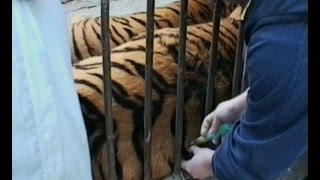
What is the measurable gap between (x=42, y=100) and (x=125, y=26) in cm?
92

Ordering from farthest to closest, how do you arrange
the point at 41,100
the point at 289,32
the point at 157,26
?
1. the point at 157,26
2. the point at 41,100
3. the point at 289,32

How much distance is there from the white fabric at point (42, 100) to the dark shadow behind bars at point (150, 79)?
0.45 ft

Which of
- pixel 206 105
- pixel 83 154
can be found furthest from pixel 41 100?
pixel 206 105

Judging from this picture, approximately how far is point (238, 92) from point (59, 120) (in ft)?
1.80

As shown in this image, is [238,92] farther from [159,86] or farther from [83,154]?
[83,154]

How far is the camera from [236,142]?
1.05 metres

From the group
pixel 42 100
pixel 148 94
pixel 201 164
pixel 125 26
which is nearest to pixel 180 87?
pixel 148 94

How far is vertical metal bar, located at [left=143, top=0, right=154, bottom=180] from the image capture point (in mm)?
1268

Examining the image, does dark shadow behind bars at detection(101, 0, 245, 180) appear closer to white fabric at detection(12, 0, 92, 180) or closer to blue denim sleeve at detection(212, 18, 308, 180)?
white fabric at detection(12, 0, 92, 180)

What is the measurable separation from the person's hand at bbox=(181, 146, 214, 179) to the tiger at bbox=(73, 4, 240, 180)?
0.17m

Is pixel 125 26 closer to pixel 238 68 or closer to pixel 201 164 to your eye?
pixel 238 68

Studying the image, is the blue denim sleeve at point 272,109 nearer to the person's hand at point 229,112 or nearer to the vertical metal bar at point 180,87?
the person's hand at point 229,112

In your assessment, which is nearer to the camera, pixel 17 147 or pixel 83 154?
pixel 17 147

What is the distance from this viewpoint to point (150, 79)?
4.31 feet
